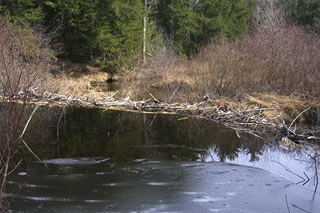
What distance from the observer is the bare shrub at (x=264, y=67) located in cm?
1689

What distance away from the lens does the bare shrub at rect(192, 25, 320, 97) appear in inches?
665

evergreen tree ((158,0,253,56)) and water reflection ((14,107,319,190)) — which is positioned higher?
evergreen tree ((158,0,253,56))

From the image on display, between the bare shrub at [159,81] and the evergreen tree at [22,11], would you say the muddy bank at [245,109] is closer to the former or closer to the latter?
the bare shrub at [159,81]

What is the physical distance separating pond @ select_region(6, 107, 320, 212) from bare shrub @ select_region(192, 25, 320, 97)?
4.29 m

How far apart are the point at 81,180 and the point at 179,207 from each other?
2.17m

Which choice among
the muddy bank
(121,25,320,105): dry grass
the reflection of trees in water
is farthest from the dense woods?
the reflection of trees in water

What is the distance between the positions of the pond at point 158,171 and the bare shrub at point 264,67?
4.29 metres

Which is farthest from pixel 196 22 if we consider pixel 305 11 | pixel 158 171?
pixel 158 171

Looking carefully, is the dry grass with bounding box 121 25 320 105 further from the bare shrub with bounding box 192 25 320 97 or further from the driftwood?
the driftwood

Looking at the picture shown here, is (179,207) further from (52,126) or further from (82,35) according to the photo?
(82,35)

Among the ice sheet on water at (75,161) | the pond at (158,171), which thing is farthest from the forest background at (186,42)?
the ice sheet on water at (75,161)

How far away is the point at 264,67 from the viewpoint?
57.7ft

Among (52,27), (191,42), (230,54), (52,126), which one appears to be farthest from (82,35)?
(52,126)

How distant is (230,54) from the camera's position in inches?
671
